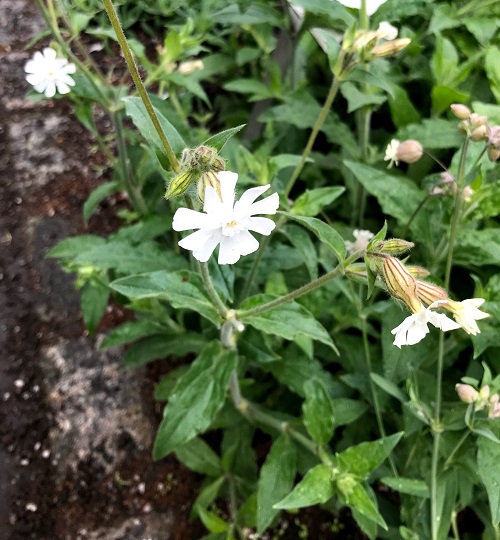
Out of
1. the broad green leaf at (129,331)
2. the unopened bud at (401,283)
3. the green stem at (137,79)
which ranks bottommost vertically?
A: the broad green leaf at (129,331)

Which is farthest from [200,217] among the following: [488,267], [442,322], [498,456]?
[488,267]

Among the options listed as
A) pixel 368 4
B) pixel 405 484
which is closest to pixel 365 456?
pixel 405 484

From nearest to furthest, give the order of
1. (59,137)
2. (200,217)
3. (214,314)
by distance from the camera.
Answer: (200,217) < (214,314) < (59,137)

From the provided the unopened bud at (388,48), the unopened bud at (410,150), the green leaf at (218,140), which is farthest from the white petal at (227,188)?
the unopened bud at (410,150)

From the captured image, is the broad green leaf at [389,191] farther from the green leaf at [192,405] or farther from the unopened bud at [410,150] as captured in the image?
the green leaf at [192,405]

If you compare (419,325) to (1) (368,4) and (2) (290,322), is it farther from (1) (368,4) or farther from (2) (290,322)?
(1) (368,4)

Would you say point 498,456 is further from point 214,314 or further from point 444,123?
point 444,123
